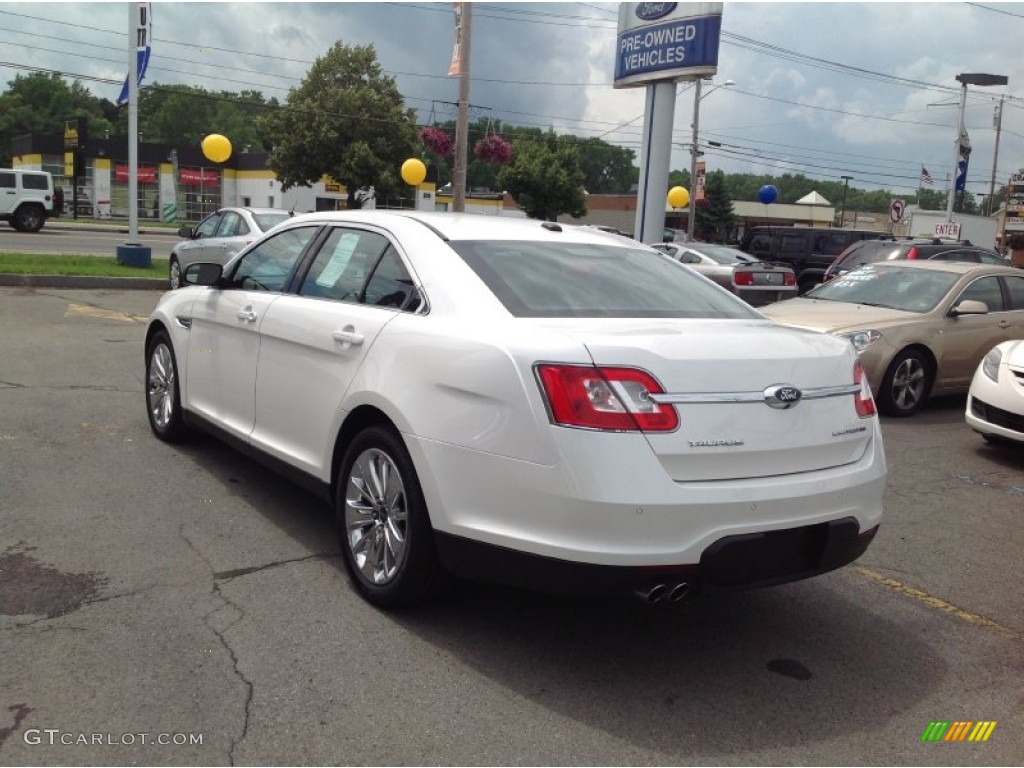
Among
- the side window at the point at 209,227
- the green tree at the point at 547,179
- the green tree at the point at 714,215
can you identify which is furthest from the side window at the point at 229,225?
the green tree at the point at 714,215

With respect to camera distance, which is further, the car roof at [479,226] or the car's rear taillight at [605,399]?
the car roof at [479,226]

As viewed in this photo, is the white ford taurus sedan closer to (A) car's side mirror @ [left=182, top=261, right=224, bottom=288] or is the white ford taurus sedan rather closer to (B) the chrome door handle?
(B) the chrome door handle

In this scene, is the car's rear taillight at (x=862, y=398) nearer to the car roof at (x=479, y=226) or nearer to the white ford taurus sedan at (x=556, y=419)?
the white ford taurus sedan at (x=556, y=419)

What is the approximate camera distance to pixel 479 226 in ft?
13.8

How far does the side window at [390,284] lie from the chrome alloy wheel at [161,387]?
2.38 meters

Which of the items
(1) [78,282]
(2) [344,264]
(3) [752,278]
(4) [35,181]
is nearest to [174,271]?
(1) [78,282]

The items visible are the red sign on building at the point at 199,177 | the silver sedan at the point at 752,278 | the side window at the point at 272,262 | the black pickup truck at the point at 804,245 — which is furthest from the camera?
the red sign on building at the point at 199,177

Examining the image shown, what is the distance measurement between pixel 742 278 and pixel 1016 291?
6127 millimetres

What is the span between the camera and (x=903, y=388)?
8570mm

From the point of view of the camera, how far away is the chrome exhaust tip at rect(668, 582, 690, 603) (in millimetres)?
3037

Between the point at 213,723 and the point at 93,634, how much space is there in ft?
2.79

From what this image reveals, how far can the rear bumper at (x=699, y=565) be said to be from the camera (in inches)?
117

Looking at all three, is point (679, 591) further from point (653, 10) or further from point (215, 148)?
point (215, 148)

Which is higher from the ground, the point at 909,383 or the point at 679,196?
the point at 679,196
